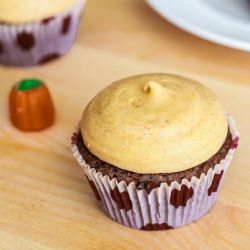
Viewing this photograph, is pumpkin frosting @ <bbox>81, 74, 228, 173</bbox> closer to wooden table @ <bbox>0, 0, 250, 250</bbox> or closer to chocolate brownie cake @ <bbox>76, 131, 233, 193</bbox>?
chocolate brownie cake @ <bbox>76, 131, 233, 193</bbox>

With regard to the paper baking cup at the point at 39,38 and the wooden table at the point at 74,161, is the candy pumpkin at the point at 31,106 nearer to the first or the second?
the wooden table at the point at 74,161

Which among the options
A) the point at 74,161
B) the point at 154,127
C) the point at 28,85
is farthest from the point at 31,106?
the point at 154,127

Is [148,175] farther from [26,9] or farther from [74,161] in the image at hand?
[26,9]

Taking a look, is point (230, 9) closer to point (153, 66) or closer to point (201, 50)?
point (201, 50)

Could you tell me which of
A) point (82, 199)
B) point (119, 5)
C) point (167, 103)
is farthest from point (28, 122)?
point (119, 5)

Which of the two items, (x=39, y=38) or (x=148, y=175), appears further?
(x=39, y=38)

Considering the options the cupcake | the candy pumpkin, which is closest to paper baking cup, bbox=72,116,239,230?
the cupcake
